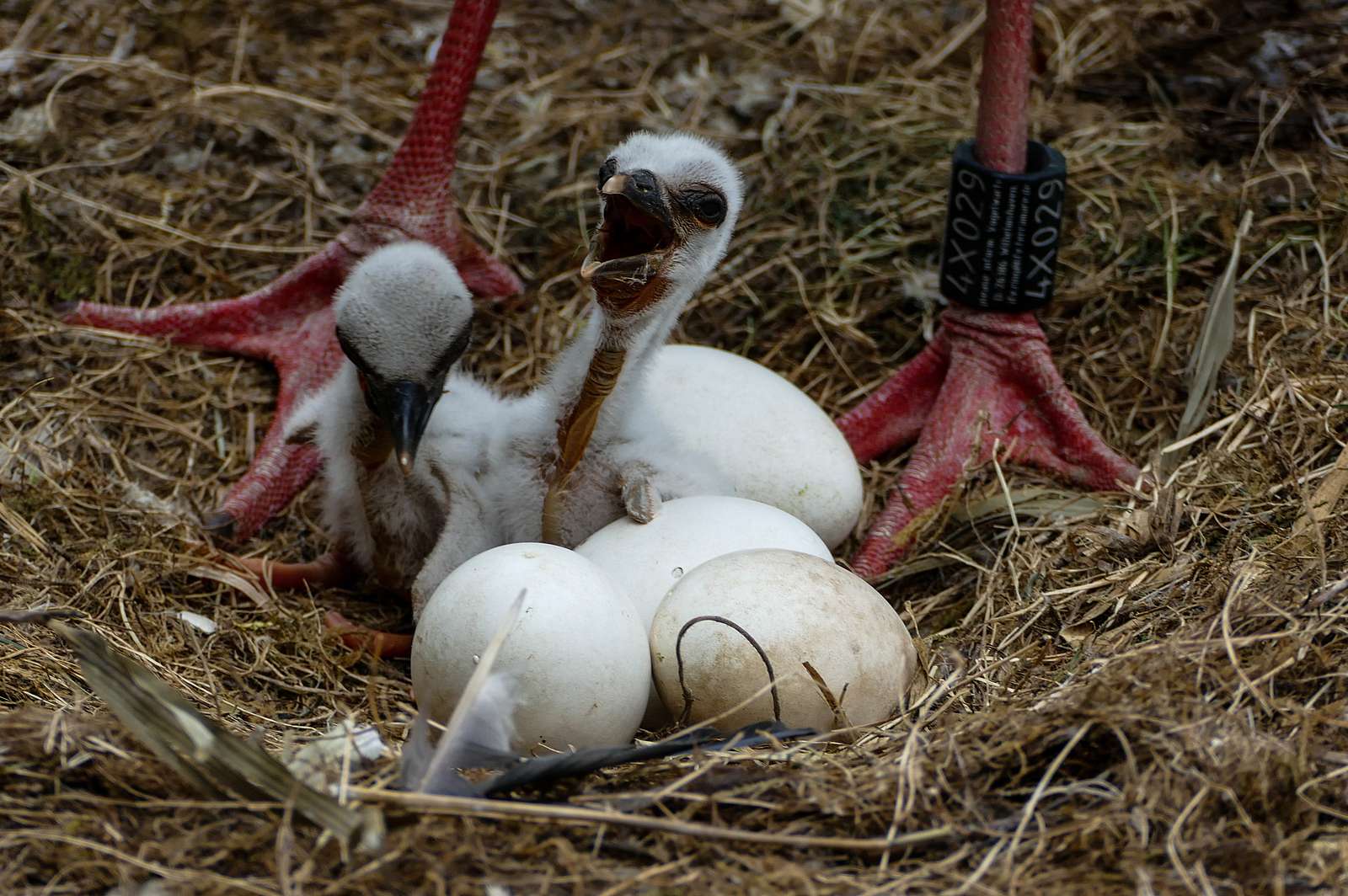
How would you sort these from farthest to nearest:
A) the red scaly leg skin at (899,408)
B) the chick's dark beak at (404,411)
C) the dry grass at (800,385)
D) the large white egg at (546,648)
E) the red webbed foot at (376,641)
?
the red scaly leg skin at (899,408) < the red webbed foot at (376,641) < the chick's dark beak at (404,411) < the large white egg at (546,648) < the dry grass at (800,385)

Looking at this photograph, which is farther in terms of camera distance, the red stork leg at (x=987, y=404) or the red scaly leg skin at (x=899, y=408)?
the red scaly leg skin at (x=899, y=408)

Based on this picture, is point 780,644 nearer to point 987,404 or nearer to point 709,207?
point 709,207

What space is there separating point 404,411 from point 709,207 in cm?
64

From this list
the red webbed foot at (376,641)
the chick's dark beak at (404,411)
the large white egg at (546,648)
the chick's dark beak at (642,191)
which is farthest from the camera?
the red webbed foot at (376,641)

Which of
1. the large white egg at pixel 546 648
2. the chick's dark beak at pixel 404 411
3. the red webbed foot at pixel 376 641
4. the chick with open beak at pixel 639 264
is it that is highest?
the chick with open beak at pixel 639 264

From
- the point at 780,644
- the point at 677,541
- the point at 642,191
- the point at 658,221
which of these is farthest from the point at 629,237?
the point at 780,644

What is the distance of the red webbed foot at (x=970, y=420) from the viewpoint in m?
2.82

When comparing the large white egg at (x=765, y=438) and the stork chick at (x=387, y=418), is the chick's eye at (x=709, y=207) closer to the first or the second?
the large white egg at (x=765, y=438)

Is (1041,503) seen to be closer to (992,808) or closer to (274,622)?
(992,808)

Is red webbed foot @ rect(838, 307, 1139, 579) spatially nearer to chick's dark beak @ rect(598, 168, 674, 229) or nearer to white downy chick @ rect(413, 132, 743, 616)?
white downy chick @ rect(413, 132, 743, 616)

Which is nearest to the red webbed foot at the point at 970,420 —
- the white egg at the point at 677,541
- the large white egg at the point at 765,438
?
the large white egg at the point at 765,438

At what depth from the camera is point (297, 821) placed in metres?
1.62

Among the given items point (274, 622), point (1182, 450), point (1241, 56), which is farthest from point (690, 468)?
point (1241, 56)

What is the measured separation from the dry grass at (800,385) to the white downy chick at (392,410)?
22 centimetres
